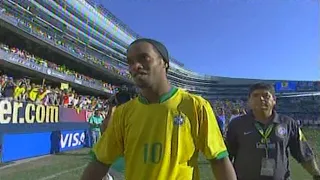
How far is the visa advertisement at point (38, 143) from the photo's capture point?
11992mm

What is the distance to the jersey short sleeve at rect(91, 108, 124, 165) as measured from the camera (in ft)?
6.84

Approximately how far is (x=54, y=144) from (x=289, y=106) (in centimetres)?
8696

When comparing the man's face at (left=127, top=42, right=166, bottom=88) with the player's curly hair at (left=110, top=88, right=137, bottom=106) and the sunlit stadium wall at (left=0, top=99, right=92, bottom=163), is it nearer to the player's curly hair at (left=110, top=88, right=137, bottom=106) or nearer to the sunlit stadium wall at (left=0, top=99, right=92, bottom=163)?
the player's curly hair at (left=110, top=88, right=137, bottom=106)

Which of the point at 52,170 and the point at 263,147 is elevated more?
the point at 263,147

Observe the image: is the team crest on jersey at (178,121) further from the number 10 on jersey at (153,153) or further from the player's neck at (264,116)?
the player's neck at (264,116)

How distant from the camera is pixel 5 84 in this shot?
17.4m

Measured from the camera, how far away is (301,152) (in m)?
3.59

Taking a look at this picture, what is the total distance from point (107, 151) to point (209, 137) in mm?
511

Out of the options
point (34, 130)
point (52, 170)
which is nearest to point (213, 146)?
point (52, 170)

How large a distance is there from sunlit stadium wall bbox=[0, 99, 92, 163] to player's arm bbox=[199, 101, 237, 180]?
33.8 feet

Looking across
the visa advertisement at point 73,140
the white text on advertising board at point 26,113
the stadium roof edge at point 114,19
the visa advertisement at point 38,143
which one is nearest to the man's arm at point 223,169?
the white text on advertising board at point 26,113

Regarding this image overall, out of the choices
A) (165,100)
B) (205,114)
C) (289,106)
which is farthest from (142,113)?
(289,106)

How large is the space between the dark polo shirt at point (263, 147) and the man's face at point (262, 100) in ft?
0.32

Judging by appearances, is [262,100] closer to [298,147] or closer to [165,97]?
[298,147]
